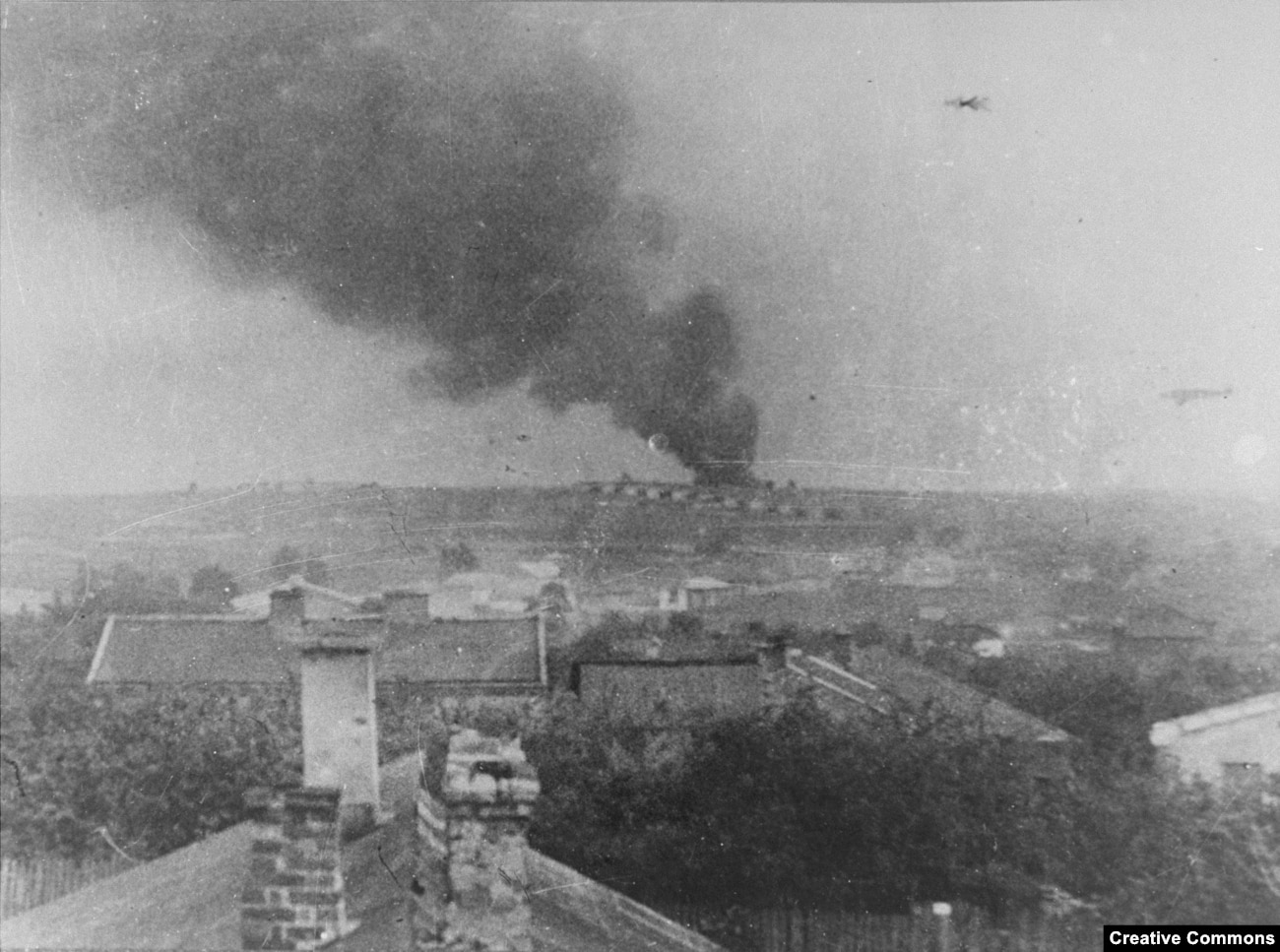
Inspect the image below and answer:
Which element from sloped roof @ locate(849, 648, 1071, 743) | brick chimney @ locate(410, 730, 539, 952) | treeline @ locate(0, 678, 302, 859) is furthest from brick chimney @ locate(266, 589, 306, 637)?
sloped roof @ locate(849, 648, 1071, 743)

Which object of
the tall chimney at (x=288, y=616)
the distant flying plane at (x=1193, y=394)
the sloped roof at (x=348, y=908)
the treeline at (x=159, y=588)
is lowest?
the sloped roof at (x=348, y=908)

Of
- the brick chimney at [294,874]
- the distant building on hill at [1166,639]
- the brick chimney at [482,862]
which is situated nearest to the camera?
the brick chimney at [482,862]

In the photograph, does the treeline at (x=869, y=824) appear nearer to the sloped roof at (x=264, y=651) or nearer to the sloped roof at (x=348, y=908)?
the sloped roof at (x=348, y=908)

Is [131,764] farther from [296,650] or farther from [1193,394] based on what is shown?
[1193,394]

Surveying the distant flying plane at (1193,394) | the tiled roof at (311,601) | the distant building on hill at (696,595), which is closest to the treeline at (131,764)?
the tiled roof at (311,601)

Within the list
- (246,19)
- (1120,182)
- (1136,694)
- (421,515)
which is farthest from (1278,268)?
(246,19)

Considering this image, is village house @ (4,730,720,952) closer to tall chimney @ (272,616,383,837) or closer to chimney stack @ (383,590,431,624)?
tall chimney @ (272,616,383,837)

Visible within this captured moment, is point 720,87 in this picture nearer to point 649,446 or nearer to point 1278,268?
point 649,446
